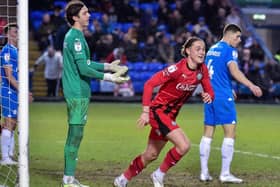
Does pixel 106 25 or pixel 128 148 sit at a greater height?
pixel 106 25

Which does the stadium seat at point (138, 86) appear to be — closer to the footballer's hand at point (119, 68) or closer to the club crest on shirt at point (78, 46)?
the footballer's hand at point (119, 68)

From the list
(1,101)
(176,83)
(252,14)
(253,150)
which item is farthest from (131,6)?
(176,83)

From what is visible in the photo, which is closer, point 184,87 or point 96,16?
point 184,87

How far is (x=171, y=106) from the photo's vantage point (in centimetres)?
940

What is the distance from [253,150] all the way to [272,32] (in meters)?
20.3

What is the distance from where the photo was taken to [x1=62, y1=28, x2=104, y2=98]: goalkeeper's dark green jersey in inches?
358

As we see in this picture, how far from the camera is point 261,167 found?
11680mm

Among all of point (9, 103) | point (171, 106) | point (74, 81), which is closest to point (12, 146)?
point (9, 103)

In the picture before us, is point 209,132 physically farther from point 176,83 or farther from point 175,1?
point 175,1

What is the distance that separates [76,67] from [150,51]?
67.4ft

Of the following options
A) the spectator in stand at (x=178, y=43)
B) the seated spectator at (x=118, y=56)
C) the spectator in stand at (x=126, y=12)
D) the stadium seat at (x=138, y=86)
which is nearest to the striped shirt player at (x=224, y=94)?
the seated spectator at (x=118, y=56)

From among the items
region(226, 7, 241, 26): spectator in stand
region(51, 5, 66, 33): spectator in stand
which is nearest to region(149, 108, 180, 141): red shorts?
region(51, 5, 66, 33): spectator in stand

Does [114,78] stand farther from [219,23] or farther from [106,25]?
[219,23]

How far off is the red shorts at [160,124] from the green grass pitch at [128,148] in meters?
0.89
